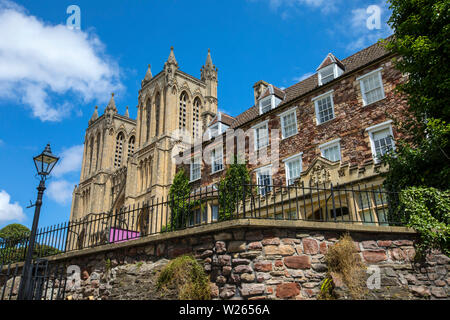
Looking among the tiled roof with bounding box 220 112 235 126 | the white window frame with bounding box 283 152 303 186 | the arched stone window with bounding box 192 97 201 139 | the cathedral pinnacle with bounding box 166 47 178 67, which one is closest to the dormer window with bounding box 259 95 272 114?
the white window frame with bounding box 283 152 303 186

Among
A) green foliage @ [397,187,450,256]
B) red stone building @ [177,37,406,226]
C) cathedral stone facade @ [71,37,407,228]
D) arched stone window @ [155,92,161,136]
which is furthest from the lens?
arched stone window @ [155,92,161,136]

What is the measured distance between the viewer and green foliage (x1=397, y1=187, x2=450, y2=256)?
8055 mm

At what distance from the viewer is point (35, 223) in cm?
934

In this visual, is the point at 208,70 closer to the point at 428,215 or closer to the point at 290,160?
the point at 290,160

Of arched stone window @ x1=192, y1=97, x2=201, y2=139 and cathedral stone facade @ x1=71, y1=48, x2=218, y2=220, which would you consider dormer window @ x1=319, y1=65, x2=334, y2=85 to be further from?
arched stone window @ x1=192, y1=97, x2=201, y2=139

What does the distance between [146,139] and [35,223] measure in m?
34.5

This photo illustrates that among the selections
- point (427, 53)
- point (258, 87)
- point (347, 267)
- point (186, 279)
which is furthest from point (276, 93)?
Answer: point (186, 279)

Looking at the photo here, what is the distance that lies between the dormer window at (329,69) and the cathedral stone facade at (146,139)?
17.8 meters

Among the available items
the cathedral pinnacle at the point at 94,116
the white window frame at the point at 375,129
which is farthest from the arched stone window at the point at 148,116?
the white window frame at the point at 375,129

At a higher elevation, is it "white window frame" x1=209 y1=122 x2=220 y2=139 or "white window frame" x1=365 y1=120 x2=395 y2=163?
"white window frame" x1=209 y1=122 x2=220 y2=139

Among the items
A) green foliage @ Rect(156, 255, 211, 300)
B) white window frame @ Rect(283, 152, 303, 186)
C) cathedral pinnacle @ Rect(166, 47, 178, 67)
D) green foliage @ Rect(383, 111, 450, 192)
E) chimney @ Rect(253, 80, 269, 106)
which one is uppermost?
cathedral pinnacle @ Rect(166, 47, 178, 67)

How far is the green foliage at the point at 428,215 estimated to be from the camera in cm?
805

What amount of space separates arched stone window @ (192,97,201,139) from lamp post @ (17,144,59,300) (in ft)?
111
